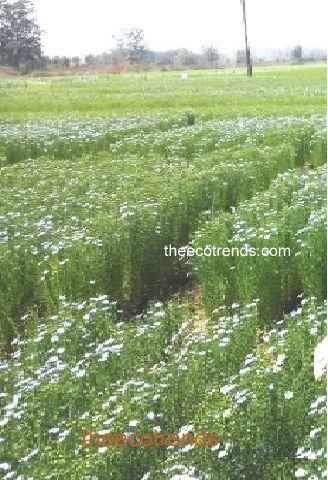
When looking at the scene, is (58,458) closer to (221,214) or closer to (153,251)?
(153,251)

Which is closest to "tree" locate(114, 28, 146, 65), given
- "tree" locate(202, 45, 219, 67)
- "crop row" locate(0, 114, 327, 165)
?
"tree" locate(202, 45, 219, 67)

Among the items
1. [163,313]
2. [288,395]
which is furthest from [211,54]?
[288,395]

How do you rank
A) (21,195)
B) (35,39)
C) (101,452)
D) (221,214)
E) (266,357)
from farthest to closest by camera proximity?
1. (35,39)
2. (21,195)
3. (221,214)
4. (266,357)
5. (101,452)

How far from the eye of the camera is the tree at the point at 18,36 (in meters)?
62.2

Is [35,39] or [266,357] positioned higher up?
[35,39]

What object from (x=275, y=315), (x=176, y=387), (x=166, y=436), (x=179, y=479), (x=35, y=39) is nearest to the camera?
(x=179, y=479)

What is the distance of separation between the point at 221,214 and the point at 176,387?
3.72 m

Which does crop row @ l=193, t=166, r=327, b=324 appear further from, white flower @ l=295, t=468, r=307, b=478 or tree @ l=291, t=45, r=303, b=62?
tree @ l=291, t=45, r=303, b=62

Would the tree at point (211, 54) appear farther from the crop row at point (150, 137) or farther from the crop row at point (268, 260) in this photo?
the crop row at point (268, 260)

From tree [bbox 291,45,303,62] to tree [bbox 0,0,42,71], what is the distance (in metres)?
44.9

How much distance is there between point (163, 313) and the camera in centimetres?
555

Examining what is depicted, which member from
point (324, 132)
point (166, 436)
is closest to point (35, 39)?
point (324, 132)

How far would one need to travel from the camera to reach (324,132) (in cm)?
1356

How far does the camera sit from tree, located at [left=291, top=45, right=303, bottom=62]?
96875 millimetres
